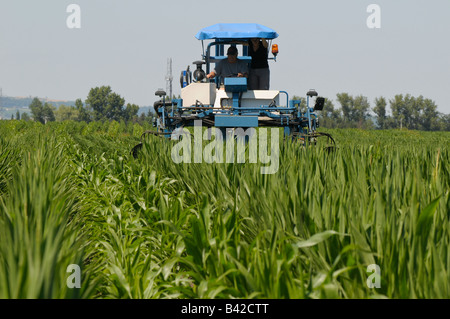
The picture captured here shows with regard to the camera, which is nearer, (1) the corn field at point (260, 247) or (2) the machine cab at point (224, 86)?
(1) the corn field at point (260, 247)

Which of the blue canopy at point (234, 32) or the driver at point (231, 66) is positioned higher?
the blue canopy at point (234, 32)

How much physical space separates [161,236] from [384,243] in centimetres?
219

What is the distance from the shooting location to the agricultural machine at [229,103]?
11.4m

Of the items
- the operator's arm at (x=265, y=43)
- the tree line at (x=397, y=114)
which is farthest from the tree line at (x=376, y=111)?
the operator's arm at (x=265, y=43)

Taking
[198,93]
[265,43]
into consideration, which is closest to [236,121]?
[198,93]

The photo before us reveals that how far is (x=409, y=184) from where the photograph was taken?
4.34 meters

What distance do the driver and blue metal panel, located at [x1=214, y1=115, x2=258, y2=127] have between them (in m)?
2.10

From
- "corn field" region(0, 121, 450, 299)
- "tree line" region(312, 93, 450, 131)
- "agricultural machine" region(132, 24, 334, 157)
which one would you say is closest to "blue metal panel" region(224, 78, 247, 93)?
"agricultural machine" region(132, 24, 334, 157)

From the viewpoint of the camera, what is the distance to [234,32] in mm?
12445

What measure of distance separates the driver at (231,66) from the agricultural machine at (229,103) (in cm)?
13

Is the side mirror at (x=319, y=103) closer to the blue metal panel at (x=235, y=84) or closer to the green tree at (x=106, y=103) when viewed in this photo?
the blue metal panel at (x=235, y=84)

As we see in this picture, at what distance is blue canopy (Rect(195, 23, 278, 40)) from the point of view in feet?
40.5

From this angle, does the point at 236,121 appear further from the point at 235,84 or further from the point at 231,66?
the point at 231,66

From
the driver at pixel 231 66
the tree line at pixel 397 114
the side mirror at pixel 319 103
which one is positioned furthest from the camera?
the tree line at pixel 397 114
